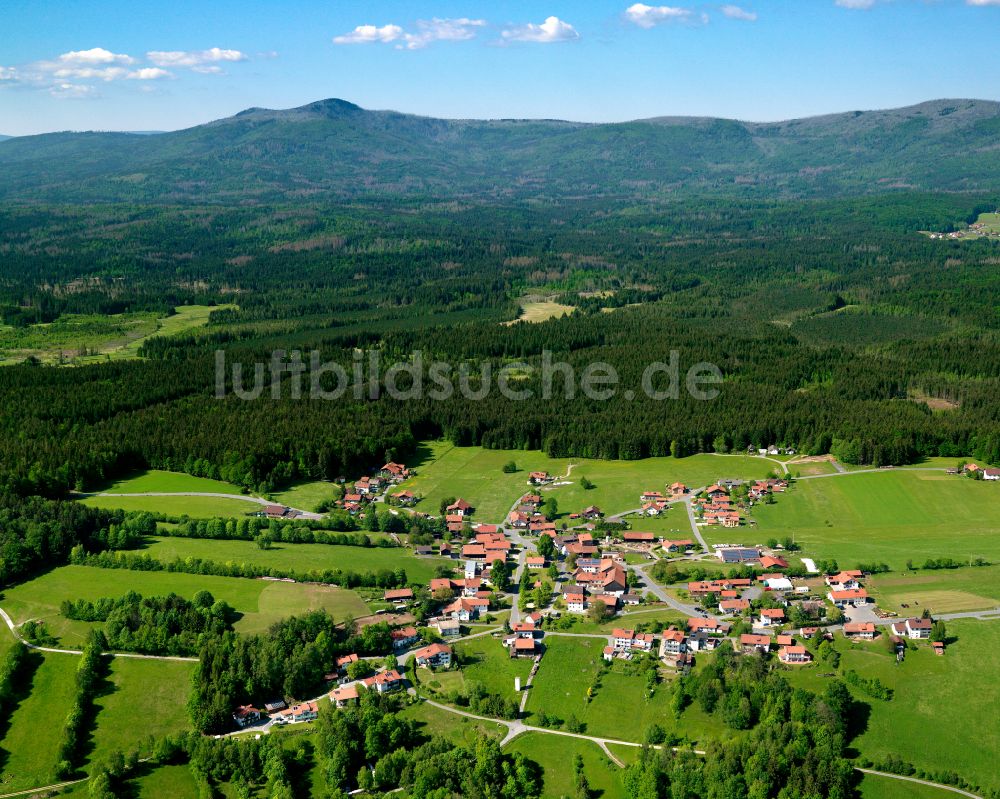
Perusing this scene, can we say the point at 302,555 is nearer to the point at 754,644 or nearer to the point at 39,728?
the point at 39,728

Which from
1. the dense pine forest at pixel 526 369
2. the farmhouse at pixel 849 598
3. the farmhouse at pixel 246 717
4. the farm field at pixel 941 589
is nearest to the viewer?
the farmhouse at pixel 246 717

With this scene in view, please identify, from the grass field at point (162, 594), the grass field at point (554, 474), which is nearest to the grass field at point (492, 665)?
the grass field at point (162, 594)

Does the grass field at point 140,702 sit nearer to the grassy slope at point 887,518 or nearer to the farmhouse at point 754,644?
the farmhouse at point 754,644

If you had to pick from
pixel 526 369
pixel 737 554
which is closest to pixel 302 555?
pixel 737 554

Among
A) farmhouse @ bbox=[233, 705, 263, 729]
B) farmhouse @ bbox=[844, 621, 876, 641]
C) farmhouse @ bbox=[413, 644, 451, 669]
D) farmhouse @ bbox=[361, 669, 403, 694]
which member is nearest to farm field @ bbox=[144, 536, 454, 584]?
farmhouse @ bbox=[413, 644, 451, 669]

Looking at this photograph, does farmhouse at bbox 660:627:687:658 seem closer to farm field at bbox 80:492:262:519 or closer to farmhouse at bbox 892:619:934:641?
farmhouse at bbox 892:619:934:641

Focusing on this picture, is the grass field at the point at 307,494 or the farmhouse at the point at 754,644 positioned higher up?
the grass field at the point at 307,494
